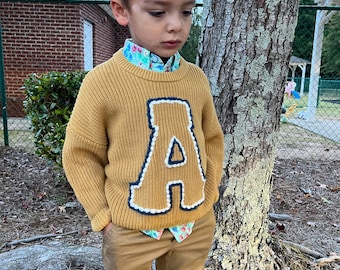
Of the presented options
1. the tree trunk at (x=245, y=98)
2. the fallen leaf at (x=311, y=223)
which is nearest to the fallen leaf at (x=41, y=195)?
the tree trunk at (x=245, y=98)

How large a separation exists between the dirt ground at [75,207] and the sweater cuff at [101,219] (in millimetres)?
1650

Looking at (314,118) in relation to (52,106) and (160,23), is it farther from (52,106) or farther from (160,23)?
(160,23)

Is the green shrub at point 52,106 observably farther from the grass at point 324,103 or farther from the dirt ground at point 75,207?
the grass at point 324,103

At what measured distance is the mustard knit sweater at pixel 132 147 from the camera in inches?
49.3

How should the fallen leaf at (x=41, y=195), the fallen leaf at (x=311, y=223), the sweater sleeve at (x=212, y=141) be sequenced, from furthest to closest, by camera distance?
1. the fallen leaf at (x=41, y=195)
2. the fallen leaf at (x=311, y=223)
3. the sweater sleeve at (x=212, y=141)

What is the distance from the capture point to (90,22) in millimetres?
10414

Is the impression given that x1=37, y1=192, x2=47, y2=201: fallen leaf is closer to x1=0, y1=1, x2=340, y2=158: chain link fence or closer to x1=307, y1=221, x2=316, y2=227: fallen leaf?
x1=0, y1=1, x2=340, y2=158: chain link fence

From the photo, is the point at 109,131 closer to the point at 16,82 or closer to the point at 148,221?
the point at 148,221

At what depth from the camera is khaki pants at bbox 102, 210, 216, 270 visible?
130 centimetres

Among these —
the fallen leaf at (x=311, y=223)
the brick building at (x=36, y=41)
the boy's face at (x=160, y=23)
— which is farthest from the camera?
the brick building at (x=36, y=41)

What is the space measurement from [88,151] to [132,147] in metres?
0.16

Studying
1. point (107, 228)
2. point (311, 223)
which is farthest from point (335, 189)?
point (107, 228)

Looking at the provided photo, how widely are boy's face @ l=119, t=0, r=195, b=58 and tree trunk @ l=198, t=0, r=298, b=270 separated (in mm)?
672

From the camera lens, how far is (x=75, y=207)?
3.64 meters
